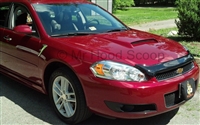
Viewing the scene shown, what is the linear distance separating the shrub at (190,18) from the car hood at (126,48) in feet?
14.2

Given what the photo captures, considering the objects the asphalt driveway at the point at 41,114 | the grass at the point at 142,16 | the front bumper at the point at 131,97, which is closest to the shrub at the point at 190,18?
the asphalt driveway at the point at 41,114

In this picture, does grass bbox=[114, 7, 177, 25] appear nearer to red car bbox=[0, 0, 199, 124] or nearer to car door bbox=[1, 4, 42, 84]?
car door bbox=[1, 4, 42, 84]

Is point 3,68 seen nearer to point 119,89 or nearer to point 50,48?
point 50,48

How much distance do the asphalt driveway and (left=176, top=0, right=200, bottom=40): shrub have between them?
3710mm

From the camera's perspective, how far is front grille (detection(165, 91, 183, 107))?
303 cm

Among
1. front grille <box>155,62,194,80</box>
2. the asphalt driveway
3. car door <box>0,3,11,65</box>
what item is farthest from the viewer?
car door <box>0,3,11,65</box>

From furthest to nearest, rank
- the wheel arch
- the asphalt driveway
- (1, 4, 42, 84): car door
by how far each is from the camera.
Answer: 1. (1, 4, 42, 84): car door
2. the asphalt driveway
3. the wheel arch

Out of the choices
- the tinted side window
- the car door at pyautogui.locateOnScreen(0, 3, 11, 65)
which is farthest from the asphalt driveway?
the tinted side window

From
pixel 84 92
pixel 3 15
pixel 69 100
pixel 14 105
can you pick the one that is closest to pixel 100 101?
pixel 84 92

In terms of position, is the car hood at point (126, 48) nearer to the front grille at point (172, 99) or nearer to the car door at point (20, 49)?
the front grille at point (172, 99)

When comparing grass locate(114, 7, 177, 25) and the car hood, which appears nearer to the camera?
the car hood

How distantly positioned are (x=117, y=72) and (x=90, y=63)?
0.34 m

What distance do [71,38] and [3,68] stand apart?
1.83 m

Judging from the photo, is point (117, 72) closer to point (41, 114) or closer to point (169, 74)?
point (169, 74)
